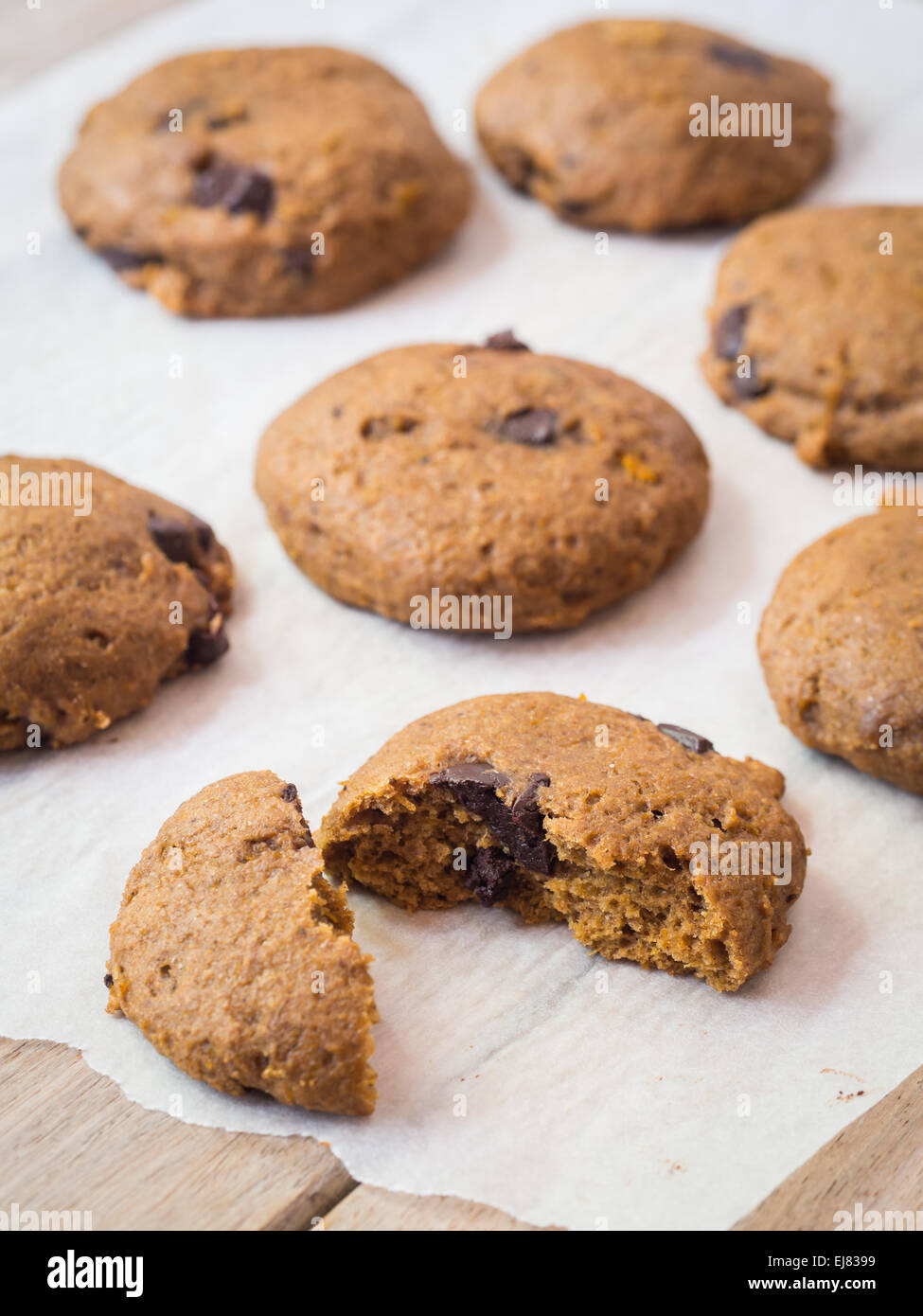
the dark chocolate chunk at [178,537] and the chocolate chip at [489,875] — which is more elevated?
the dark chocolate chunk at [178,537]

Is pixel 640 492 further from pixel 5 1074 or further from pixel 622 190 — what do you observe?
pixel 5 1074

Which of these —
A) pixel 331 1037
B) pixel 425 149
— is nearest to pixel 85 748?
pixel 331 1037

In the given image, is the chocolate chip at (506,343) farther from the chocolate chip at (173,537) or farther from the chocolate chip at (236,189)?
the chocolate chip at (173,537)

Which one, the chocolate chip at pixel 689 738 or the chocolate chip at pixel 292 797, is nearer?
the chocolate chip at pixel 292 797

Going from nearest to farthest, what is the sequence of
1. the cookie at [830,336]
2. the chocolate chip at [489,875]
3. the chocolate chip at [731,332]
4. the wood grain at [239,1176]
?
the wood grain at [239,1176] → the chocolate chip at [489,875] → the cookie at [830,336] → the chocolate chip at [731,332]
